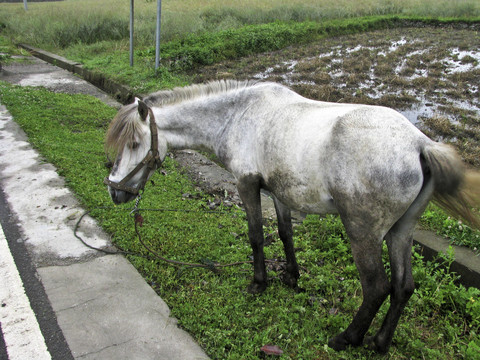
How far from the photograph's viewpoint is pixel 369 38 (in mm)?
14727

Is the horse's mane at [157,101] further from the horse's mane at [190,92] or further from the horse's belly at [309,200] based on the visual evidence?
the horse's belly at [309,200]

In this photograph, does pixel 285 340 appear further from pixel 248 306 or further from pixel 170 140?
pixel 170 140

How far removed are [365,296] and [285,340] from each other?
695 millimetres

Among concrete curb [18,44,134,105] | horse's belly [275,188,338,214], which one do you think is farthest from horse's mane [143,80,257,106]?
concrete curb [18,44,134,105]

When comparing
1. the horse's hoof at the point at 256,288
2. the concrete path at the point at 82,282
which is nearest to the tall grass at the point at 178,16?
the concrete path at the point at 82,282

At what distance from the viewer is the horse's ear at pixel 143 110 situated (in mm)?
2985

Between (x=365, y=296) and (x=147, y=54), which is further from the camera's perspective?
(x=147, y=54)

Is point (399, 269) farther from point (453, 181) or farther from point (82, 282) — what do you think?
point (82, 282)

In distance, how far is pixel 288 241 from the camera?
343 centimetres

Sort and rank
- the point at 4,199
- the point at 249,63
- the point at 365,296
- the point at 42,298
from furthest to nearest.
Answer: the point at 249,63 → the point at 4,199 → the point at 42,298 → the point at 365,296

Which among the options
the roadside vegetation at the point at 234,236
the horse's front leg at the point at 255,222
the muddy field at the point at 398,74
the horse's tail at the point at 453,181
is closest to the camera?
the horse's tail at the point at 453,181

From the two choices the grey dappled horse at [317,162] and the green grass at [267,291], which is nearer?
the grey dappled horse at [317,162]

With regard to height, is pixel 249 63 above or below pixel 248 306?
above

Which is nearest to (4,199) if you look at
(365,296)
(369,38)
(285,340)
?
(285,340)
